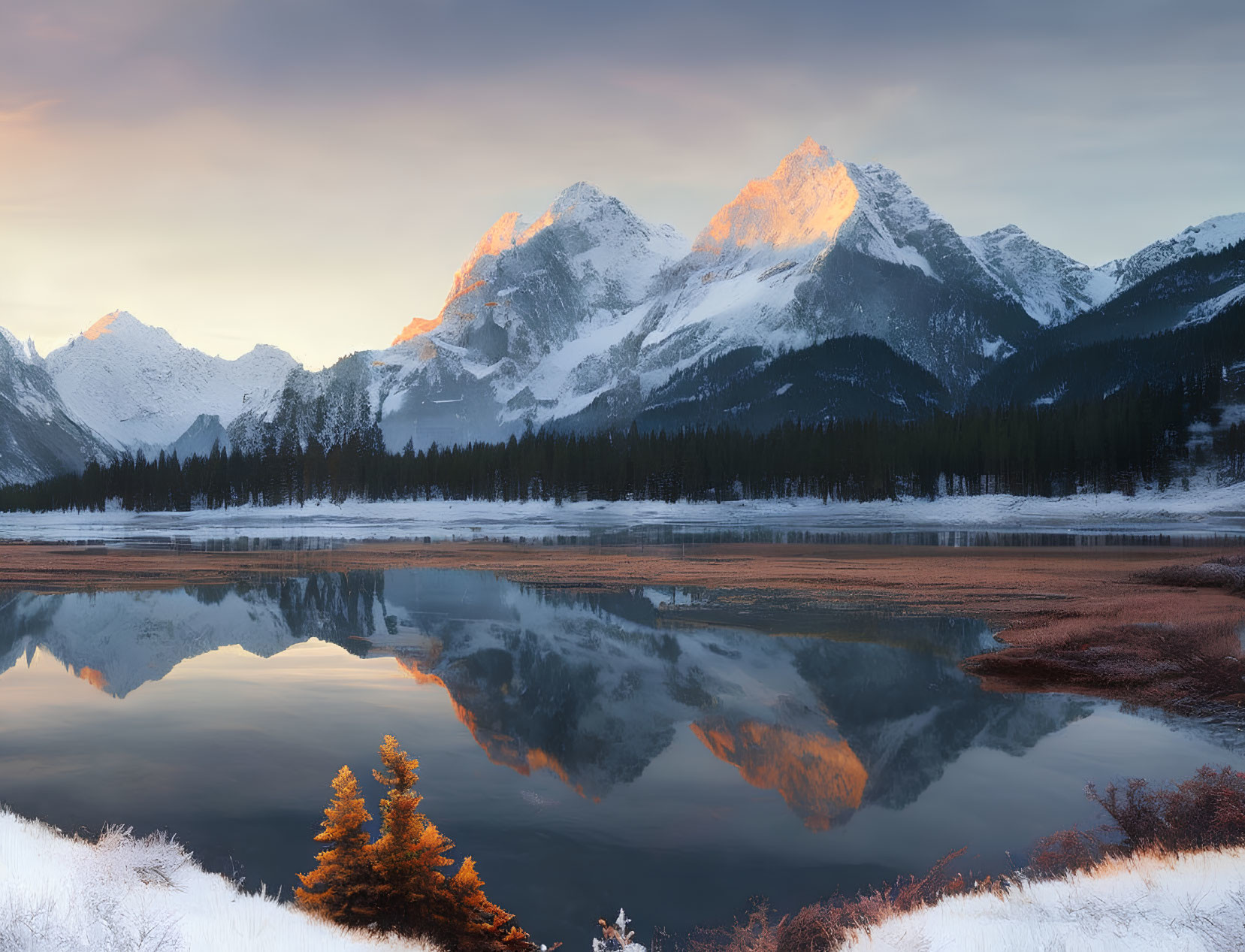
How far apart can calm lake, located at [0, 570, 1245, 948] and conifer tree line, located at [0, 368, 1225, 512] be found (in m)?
129

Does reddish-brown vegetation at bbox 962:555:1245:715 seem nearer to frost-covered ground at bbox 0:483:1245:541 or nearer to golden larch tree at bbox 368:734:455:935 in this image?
golden larch tree at bbox 368:734:455:935

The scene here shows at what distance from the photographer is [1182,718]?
54.0 feet

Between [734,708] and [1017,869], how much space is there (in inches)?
311

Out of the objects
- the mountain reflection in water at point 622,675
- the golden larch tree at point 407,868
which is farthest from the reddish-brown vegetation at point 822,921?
the golden larch tree at point 407,868

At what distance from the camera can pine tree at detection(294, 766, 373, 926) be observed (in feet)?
29.3

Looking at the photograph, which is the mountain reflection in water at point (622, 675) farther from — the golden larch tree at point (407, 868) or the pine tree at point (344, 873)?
the pine tree at point (344, 873)

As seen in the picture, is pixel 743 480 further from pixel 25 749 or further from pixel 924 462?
pixel 25 749

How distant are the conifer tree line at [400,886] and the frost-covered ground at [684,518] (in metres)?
72.5

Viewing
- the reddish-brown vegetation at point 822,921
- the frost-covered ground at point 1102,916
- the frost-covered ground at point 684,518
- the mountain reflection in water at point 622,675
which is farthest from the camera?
the frost-covered ground at point 684,518

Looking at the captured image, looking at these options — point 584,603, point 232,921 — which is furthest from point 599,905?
point 584,603

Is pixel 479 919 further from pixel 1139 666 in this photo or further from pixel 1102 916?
pixel 1139 666

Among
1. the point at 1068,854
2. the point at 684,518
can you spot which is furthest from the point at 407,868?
the point at 684,518

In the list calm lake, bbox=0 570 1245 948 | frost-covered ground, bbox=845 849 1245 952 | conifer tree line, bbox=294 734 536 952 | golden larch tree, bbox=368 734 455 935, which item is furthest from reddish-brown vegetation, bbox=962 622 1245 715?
golden larch tree, bbox=368 734 455 935

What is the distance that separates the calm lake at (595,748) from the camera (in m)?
10.8
